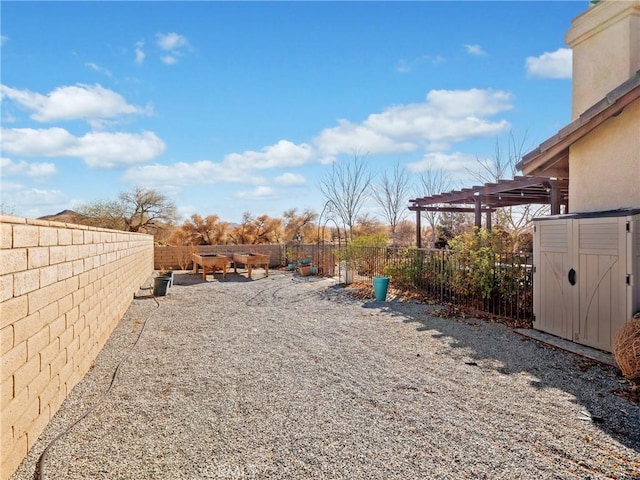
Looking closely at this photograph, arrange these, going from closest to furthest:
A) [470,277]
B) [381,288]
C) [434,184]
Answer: [470,277], [381,288], [434,184]

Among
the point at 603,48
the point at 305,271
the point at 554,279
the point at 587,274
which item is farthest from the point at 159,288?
the point at 603,48

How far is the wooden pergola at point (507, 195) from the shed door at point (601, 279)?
3.42 metres

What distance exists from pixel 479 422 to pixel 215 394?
2.33 metres

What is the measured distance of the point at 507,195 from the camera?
11.0m

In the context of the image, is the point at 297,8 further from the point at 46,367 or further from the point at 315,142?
the point at 315,142

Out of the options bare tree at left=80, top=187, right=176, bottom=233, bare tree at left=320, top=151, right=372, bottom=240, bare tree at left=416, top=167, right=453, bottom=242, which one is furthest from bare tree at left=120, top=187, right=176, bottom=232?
bare tree at left=416, top=167, right=453, bottom=242

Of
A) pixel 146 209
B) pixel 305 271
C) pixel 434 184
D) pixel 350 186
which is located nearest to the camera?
pixel 305 271

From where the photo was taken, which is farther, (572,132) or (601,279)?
(572,132)

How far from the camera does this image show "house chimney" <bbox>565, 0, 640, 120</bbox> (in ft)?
17.7

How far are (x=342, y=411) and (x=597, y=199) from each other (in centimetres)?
503

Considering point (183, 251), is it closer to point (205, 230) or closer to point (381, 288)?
point (205, 230)

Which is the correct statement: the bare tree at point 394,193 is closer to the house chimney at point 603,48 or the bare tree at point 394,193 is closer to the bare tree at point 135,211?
the bare tree at point 135,211

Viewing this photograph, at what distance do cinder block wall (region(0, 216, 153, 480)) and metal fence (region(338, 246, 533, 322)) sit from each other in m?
6.44

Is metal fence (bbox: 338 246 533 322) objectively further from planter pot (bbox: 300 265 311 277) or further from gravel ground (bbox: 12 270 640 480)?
planter pot (bbox: 300 265 311 277)
